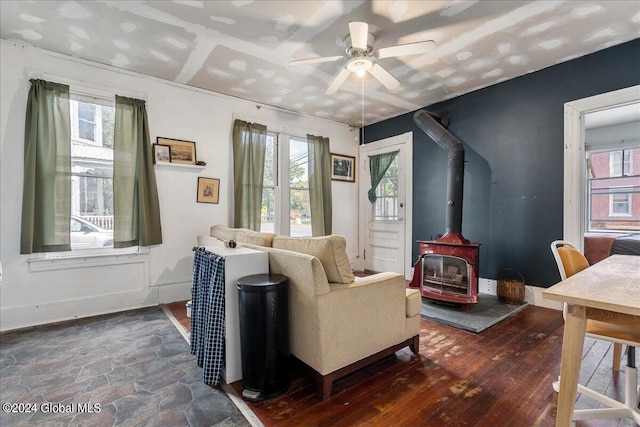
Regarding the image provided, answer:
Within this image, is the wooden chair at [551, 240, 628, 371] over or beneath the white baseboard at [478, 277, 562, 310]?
over

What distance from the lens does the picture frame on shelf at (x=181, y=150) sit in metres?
3.63

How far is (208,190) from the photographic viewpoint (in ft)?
13.0

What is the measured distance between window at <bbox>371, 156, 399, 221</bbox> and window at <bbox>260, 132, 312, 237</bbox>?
1.36 metres

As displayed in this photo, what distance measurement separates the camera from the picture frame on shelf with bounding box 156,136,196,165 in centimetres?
363

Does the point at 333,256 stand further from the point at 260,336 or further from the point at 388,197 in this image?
the point at 388,197

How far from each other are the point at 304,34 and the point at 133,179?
2.53 meters

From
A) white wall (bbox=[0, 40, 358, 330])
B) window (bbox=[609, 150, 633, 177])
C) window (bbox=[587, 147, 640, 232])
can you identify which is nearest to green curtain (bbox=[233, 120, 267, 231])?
white wall (bbox=[0, 40, 358, 330])

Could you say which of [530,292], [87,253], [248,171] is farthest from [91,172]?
[530,292]

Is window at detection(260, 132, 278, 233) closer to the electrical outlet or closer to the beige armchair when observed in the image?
the beige armchair

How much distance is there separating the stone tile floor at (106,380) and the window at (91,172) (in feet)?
3.26

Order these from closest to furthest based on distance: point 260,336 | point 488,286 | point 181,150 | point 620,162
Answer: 1. point 260,336
2. point 181,150
3. point 488,286
4. point 620,162

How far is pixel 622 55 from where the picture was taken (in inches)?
113

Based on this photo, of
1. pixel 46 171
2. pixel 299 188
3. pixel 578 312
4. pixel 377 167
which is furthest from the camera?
pixel 377 167

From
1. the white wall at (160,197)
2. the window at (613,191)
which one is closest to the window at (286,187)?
the white wall at (160,197)
